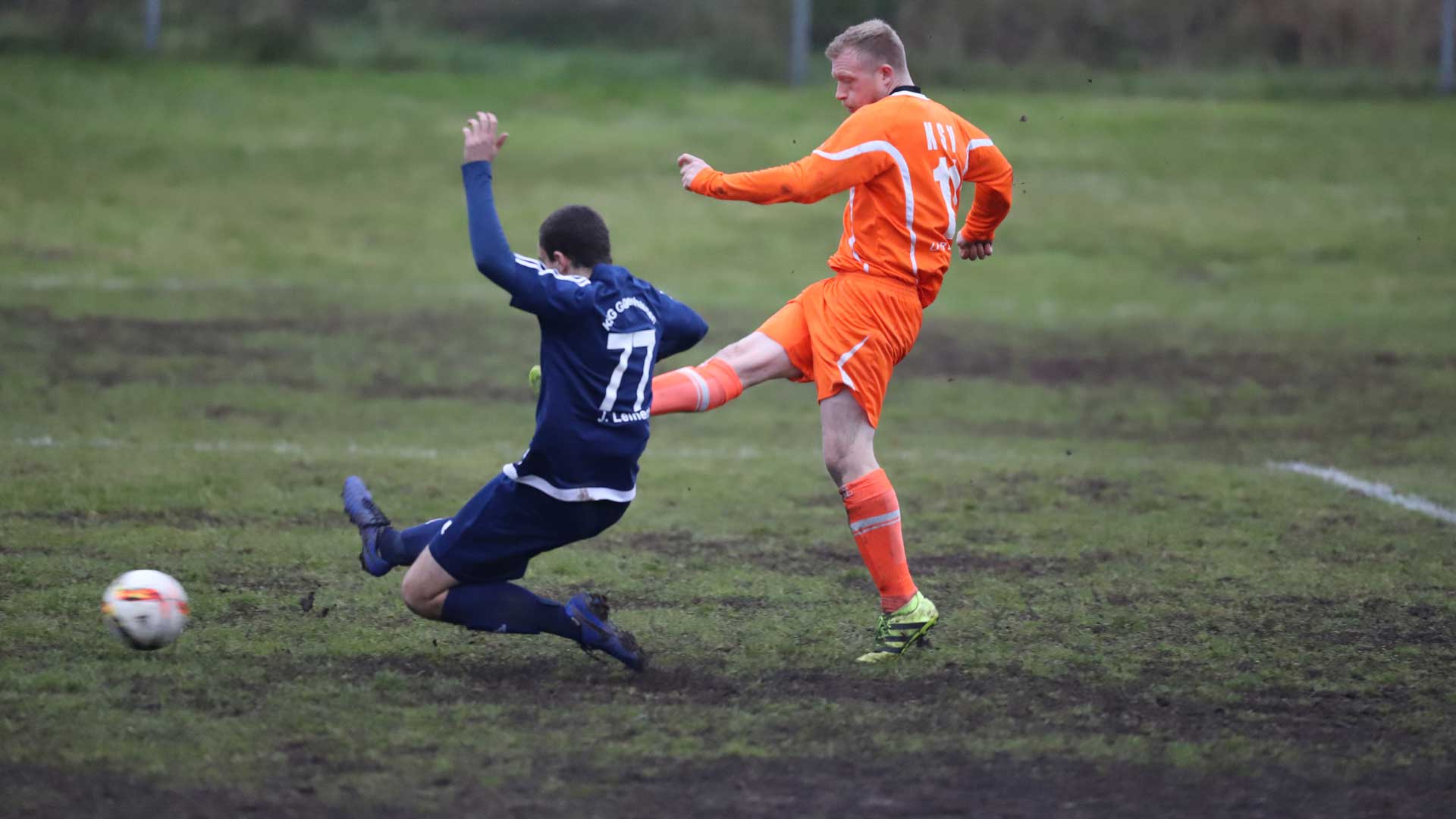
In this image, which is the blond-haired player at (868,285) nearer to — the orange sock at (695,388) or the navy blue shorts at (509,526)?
the orange sock at (695,388)

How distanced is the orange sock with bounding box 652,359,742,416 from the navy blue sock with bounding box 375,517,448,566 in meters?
0.89

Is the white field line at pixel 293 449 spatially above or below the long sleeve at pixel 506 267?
below

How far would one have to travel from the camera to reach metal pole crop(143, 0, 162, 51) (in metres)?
22.5

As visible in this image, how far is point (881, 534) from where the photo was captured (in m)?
5.64

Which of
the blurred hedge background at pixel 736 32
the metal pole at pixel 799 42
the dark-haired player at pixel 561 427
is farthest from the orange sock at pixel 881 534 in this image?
the blurred hedge background at pixel 736 32

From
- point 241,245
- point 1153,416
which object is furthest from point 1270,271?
point 241,245

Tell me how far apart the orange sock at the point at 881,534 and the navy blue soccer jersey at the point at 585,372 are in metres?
0.94

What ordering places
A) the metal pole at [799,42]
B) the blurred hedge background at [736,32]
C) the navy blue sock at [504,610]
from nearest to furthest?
the navy blue sock at [504,610] → the metal pole at [799,42] → the blurred hedge background at [736,32]

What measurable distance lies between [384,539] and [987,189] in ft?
8.58

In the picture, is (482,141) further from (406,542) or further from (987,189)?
(987,189)

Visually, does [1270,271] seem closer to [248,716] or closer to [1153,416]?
[1153,416]

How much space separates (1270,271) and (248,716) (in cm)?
1563

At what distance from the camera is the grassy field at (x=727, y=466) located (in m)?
4.55

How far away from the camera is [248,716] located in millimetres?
4754
